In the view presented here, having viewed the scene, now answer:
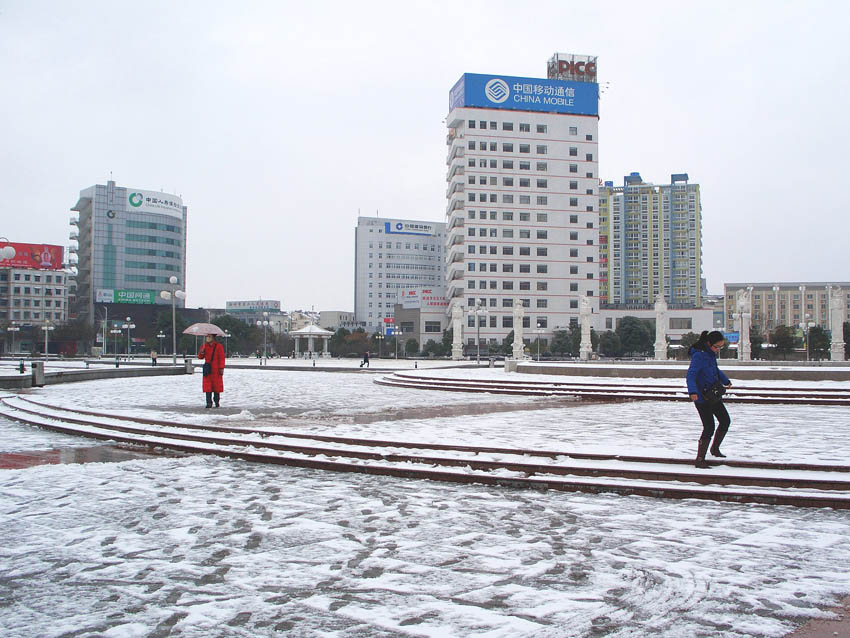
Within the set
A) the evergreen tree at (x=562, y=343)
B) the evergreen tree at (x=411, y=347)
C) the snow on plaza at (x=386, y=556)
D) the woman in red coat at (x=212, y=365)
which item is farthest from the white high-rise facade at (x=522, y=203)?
the snow on plaza at (x=386, y=556)

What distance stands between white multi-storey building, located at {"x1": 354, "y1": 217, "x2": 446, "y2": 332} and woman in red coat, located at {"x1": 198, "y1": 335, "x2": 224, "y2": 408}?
130 m

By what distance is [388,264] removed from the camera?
146375 millimetres

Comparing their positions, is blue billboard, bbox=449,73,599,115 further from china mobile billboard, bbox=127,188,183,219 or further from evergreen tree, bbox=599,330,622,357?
china mobile billboard, bbox=127,188,183,219

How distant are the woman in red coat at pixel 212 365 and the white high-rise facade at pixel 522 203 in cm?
7226

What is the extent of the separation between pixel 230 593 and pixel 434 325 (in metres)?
94.2

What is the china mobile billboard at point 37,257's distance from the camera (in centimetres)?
10212

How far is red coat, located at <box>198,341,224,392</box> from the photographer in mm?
14750

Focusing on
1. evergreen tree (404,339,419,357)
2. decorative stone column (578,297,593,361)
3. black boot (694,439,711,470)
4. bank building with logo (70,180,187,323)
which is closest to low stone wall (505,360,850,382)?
decorative stone column (578,297,593,361)

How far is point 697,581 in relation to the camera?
4.18m

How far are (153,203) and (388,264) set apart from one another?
177 feet

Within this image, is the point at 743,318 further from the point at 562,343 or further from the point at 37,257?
the point at 37,257

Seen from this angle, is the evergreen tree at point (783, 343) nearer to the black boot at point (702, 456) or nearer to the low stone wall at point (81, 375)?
the low stone wall at point (81, 375)

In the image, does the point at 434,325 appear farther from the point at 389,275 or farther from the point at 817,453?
the point at 817,453

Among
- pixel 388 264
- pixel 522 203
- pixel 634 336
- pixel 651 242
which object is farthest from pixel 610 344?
pixel 388 264
